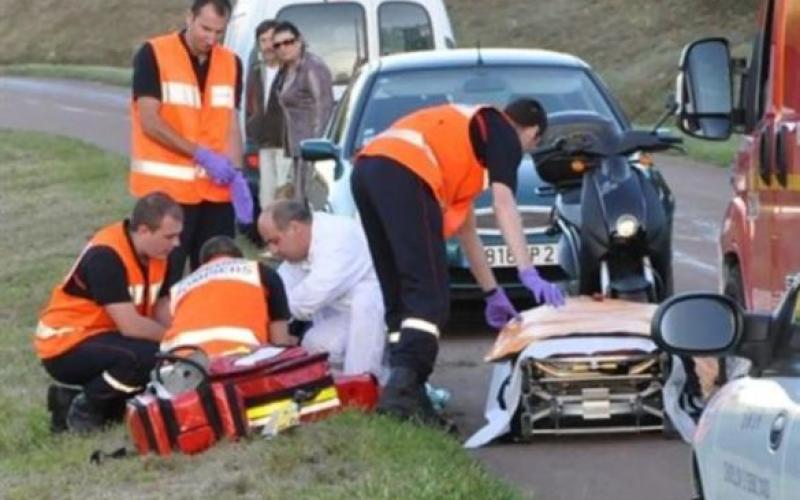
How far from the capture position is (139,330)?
10148 mm

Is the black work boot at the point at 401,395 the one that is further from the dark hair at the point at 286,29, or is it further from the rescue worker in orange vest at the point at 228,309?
the dark hair at the point at 286,29

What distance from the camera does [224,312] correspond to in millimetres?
9594

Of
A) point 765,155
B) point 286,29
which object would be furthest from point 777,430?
point 286,29

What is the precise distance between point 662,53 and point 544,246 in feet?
108

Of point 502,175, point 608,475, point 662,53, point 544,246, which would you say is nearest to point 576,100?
point 544,246

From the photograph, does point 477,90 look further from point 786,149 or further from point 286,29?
point 786,149

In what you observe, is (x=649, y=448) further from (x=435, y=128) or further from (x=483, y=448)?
(x=435, y=128)

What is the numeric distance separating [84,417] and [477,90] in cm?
431

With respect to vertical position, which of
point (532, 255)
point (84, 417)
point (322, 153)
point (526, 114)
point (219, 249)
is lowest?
point (532, 255)

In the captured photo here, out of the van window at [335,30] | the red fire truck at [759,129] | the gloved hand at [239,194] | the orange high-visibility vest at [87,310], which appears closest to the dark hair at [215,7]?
the gloved hand at [239,194]

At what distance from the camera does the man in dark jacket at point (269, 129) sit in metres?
16.2

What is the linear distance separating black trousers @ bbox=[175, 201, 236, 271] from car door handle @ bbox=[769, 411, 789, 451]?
264 inches

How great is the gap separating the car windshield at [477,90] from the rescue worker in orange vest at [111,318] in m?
3.48

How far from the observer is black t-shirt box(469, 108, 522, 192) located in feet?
31.3
